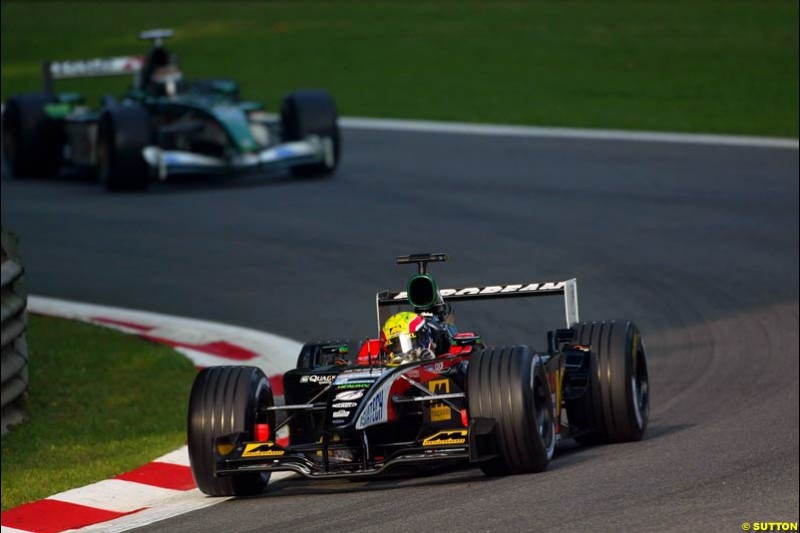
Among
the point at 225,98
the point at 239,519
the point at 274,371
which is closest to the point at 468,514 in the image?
the point at 239,519

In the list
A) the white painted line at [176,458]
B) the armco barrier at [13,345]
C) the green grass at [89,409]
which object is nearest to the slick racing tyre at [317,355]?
the white painted line at [176,458]

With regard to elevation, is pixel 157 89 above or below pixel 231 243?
above

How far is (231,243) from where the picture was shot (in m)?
17.4

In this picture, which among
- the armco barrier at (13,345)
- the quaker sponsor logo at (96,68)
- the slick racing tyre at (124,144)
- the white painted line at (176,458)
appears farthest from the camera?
the quaker sponsor logo at (96,68)

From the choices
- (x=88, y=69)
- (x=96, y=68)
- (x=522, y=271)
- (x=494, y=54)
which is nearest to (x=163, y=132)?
(x=96, y=68)

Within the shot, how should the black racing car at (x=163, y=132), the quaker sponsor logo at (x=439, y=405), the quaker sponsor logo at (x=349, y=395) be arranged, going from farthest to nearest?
the black racing car at (x=163, y=132), the quaker sponsor logo at (x=439, y=405), the quaker sponsor logo at (x=349, y=395)

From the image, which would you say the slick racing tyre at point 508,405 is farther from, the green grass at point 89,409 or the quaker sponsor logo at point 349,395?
the green grass at point 89,409

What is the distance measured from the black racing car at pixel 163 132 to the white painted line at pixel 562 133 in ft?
15.6

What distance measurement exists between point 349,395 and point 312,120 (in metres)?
13.1

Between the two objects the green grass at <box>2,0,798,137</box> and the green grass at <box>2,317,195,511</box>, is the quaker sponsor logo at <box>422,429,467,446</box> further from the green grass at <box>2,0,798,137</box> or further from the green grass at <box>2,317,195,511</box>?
the green grass at <box>2,0,798,137</box>

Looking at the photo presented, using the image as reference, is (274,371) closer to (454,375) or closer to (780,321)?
(454,375)

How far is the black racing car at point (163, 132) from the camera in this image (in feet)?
66.7

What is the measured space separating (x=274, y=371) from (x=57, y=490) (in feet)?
9.98

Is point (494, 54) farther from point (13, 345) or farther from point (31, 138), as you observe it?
point (13, 345)
